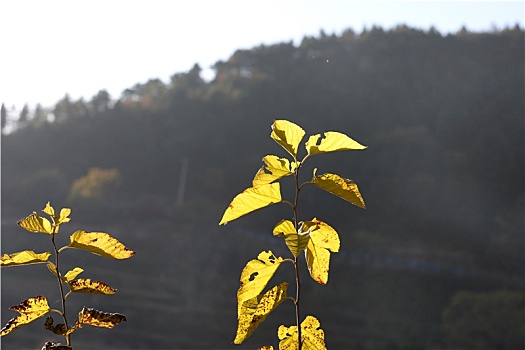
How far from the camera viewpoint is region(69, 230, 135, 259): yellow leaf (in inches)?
17.6

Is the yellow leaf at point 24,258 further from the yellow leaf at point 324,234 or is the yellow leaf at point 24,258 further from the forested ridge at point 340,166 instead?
the forested ridge at point 340,166

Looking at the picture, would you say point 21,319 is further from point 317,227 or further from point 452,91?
point 452,91

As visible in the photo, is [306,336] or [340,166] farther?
[340,166]

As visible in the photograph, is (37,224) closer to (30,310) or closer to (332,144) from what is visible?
(30,310)

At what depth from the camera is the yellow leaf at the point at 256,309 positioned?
0.45 m

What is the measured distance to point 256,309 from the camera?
452 mm

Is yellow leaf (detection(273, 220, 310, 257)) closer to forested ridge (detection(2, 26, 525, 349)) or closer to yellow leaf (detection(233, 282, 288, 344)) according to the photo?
yellow leaf (detection(233, 282, 288, 344))

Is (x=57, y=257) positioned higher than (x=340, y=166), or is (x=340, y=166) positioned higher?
(x=340, y=166)

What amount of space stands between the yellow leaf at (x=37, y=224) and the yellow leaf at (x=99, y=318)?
0.05 metres

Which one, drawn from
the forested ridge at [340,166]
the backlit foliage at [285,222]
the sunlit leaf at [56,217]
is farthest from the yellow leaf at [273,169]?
the forested ridge at [340,166]

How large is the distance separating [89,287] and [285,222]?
0.42ft

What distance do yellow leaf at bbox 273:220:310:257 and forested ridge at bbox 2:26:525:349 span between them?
12.2 m

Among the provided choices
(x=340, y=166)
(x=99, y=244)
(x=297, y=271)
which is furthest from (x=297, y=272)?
(x=340, y=166)

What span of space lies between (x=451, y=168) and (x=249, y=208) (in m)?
15.1
